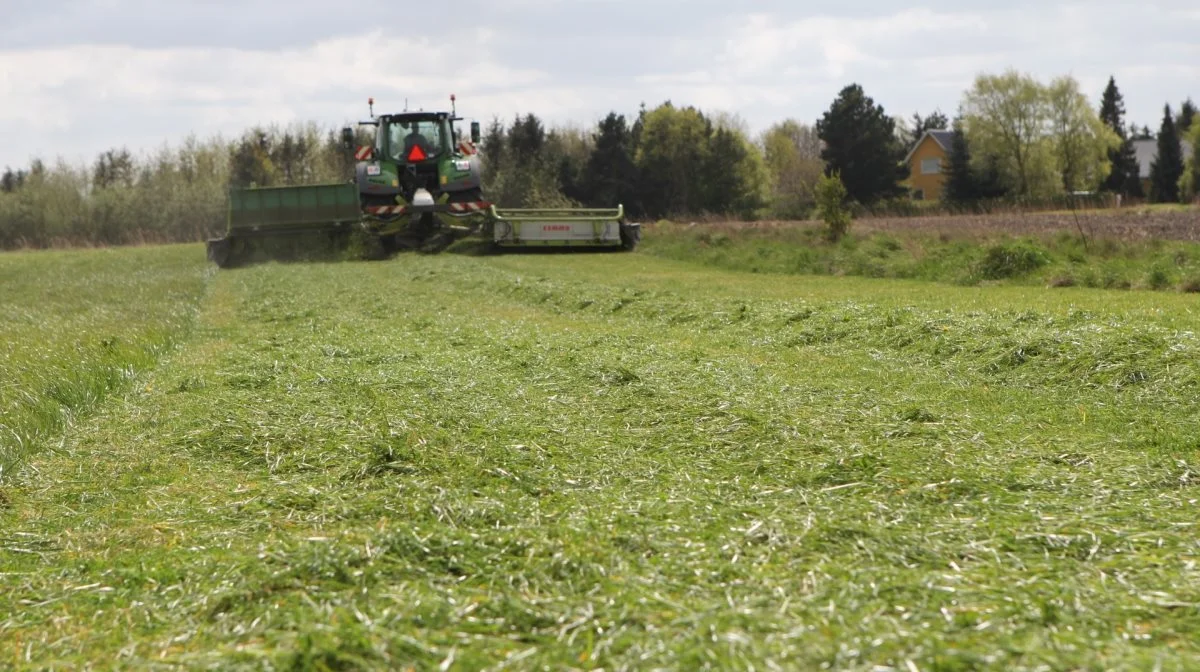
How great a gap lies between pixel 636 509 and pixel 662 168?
48990 mm

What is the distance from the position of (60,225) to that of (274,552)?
50.8 meters

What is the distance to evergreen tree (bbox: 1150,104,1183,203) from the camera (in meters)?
61.4

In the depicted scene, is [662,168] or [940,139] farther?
[940,139]

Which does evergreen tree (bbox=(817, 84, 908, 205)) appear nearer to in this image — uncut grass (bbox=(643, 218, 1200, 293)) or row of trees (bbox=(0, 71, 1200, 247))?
row of trees (bbox=(0, 71, 1200, 247))

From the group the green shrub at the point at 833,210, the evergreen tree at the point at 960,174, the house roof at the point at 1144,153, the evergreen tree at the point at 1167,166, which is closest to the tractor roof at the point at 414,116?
the green shrub at the point at 833,210

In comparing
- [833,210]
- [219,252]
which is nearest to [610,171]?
[219,252]

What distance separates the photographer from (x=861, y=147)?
172 feet

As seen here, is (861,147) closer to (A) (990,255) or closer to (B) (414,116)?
(B) (414,116)

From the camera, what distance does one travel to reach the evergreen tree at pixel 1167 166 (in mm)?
61406

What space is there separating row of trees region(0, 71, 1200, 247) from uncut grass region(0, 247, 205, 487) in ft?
72.5

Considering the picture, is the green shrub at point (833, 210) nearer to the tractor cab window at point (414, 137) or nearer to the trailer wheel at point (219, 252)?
the tractor cab window at point (414, 137)

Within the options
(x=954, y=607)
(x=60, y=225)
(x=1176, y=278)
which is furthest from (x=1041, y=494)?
(x=60, y=225)

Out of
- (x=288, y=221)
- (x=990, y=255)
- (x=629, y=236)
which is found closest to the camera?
(x=990, y=255)

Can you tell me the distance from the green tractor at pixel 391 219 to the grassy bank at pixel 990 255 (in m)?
2.70
